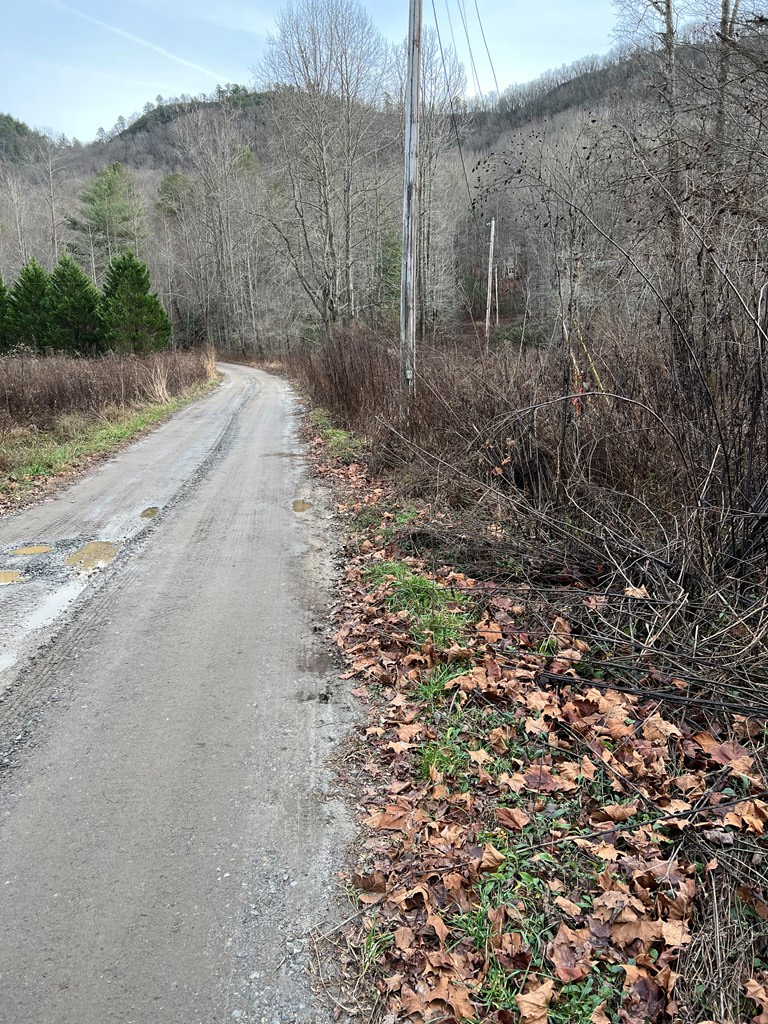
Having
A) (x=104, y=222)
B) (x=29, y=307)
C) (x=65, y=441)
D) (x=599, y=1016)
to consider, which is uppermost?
(x=104, y=222)

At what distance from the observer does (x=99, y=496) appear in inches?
312

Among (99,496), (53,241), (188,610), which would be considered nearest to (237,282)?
(53,241)

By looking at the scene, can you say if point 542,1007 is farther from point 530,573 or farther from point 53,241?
point 53,241

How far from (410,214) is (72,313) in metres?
25.7

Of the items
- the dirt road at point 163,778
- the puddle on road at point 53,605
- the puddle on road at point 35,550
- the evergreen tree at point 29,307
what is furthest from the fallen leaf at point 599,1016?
the evergreen tree at point 29,307

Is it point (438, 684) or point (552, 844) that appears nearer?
point (552, 844)

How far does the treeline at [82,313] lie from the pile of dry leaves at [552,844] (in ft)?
94.1

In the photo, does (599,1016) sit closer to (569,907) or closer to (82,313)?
(569,907)

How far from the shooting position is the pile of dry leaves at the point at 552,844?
1.88 m

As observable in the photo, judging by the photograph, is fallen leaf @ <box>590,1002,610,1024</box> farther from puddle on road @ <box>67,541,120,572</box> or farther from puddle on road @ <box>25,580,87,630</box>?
puddle on road @ <box>67,541,120,572</box>

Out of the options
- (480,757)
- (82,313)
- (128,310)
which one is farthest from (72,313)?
(480,757)

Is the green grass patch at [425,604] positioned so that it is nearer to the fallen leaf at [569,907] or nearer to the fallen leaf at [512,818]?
the fallen leaf at [512,818]

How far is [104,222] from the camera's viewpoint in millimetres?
49938

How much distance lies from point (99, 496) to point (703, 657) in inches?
293
